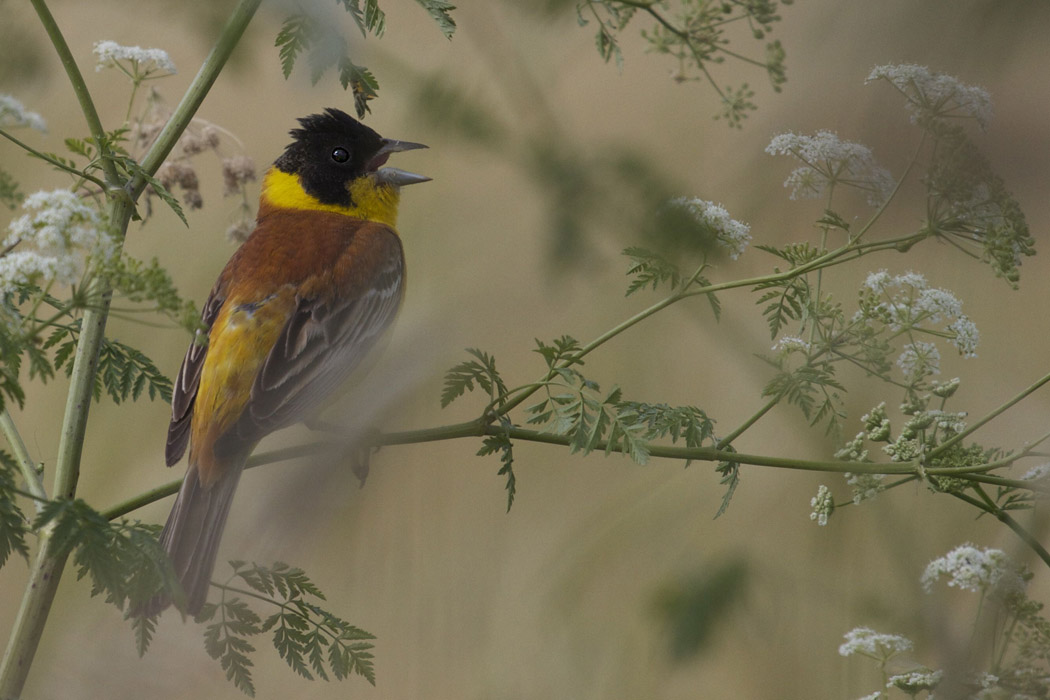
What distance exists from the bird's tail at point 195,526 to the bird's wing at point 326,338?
0.68 ft

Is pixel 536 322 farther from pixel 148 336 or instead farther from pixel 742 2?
pixel 148 336

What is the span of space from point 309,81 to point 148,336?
2.41 metres

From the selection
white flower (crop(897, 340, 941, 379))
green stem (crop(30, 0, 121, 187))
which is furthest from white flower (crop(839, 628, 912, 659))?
green stem (crop(30, 0, 121, 187))

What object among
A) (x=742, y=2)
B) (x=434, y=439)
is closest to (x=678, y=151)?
(x=742, y=2)

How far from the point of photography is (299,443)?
2.17 feet

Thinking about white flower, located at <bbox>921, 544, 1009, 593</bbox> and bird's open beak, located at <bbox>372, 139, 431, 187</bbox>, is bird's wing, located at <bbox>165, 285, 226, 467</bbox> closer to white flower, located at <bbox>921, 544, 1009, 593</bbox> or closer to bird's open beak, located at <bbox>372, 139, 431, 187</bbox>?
bird's open beak, located at <bbox>372, 139, 431, 187</bbox>

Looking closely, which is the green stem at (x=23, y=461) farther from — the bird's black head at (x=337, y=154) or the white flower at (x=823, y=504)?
the bird's black head at (x=337, y=154)

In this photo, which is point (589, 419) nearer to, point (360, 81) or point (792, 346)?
point (792, 346)

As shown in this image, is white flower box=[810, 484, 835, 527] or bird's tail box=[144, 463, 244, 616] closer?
white flower box=[810, 484, 835, 527]

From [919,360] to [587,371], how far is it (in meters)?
1.76

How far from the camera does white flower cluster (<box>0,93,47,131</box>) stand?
2.66 ft

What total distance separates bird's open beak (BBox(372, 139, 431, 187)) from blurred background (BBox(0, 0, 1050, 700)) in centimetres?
23

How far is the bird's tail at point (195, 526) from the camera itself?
4.94ft

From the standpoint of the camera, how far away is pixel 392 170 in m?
3.03
